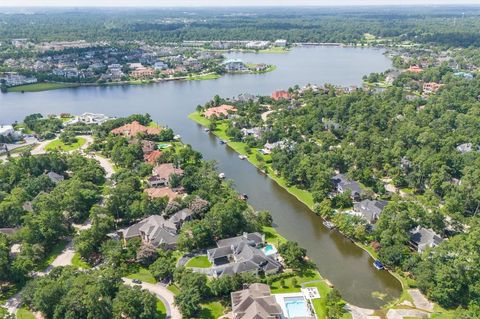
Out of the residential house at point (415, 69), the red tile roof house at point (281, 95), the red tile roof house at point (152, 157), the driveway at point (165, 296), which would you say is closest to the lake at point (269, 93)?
the red tile roof house at point (152, 157)

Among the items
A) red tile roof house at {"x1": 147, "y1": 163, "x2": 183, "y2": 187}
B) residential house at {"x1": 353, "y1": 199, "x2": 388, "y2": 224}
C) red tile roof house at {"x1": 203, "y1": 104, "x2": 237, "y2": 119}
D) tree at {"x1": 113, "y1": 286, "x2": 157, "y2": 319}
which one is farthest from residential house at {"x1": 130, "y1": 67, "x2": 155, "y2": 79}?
tree at {"x1": 113, "y1": 286, "x2": 157, "y2": 319}

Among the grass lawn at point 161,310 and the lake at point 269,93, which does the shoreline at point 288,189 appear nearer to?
the lake at point 269,93

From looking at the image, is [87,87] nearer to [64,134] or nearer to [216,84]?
[216,84]

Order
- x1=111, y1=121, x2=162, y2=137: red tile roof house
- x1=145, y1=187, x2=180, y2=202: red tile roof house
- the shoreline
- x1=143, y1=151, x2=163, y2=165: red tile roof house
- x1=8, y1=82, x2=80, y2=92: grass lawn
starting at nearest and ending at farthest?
the shoreline → x1=145, y1=187, x2=180, y2=202: red tile roof house → x1=143, y1=151, x2=163, y2=165: red tile roof house → x1=111, y1=121, x2=162, y2=137: red tile roof house → x1=8, y1=82, x2=80, y2=92: grass lawn

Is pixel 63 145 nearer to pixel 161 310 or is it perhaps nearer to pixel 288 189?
pixel 288 189

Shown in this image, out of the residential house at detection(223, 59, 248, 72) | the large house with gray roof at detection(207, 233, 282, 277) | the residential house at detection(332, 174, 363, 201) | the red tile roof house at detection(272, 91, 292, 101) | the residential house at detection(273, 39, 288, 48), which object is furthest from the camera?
the residential house at detection(273, 39, 288, 48)

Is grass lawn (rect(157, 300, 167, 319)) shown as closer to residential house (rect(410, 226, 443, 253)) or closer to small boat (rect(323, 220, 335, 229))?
small boat (rect(323, 220, 335, 229))

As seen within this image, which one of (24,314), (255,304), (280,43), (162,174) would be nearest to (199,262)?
(255,304)
